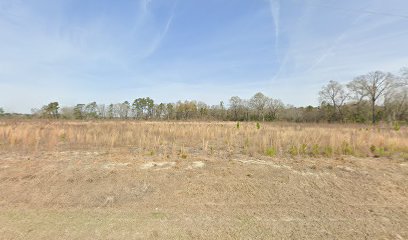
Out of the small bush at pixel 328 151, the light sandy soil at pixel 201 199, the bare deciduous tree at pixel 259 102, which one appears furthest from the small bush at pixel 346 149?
the bare deciduous tree at pixel 259 102

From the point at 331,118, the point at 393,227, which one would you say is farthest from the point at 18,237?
the point at 331,118

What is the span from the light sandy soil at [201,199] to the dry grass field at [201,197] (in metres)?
0.02

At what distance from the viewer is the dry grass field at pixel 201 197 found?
329 centimetres

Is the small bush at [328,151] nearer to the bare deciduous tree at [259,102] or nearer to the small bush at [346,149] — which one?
the small bush at [346,149]

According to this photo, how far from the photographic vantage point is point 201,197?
4.43m

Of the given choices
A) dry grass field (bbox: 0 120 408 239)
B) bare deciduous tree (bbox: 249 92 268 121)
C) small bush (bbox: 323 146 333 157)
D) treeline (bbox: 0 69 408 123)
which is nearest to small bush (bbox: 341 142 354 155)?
small bush (bbox: 323 146 333 157)

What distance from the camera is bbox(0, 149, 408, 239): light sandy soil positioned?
129 inches

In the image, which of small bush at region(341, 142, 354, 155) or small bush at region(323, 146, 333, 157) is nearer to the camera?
small bush at region(323, 146, 333, 157)

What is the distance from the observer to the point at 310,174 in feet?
18.3

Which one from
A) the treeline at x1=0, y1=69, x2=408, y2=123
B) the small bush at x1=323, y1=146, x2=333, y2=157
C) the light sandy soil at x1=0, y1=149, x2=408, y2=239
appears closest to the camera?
the light sandy soil at x1=0, y1=149, x2=408, y2=239

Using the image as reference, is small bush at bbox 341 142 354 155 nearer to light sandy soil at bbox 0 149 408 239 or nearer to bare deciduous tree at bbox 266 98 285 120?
light sandy soil at bbox 0 149 408 239

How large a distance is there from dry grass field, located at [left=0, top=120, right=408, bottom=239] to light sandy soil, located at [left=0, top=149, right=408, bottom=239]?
2 cm

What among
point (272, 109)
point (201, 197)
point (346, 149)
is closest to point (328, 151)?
point (346, 149)

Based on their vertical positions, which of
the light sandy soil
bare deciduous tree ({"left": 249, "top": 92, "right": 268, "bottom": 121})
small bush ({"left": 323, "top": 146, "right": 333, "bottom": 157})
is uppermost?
bare deciduous tree ({"left": 249, "top": 92, "right": 268, "bottom": 121})
